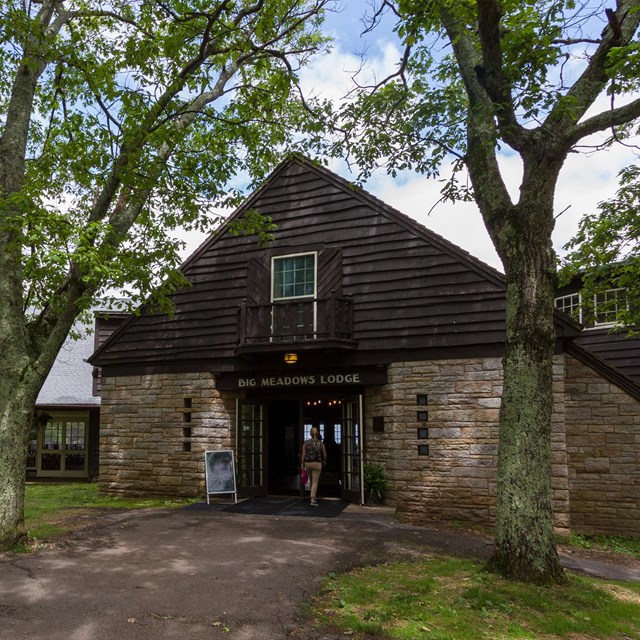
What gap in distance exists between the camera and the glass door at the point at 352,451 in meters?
11.7

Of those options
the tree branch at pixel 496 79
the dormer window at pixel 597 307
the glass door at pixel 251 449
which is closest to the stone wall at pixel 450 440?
the dormer window at pixel 597 307

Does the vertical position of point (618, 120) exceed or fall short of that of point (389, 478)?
it exceeds it

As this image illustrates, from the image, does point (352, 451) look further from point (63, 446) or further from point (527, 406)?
point (63, 446)

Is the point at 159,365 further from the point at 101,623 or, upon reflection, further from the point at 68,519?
the point at 101,623

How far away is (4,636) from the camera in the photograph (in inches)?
185

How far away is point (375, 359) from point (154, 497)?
20.1 feet

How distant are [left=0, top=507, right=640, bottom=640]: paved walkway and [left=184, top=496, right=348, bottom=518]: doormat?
47cm

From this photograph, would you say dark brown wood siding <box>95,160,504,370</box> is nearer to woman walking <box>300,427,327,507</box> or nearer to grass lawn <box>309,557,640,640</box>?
woman walking <box>300,427,327,507</box>

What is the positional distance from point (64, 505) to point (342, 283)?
792 cm

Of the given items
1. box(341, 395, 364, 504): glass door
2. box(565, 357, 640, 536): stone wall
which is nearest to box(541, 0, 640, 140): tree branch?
box(565, 357, 640, 536): stone wall

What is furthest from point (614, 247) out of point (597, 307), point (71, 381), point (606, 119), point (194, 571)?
point (71, 381)

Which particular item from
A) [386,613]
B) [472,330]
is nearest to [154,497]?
[472,330]

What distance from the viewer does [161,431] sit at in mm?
13117

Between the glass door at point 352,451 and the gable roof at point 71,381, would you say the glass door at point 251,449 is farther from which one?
the gable roof at point 71,381
